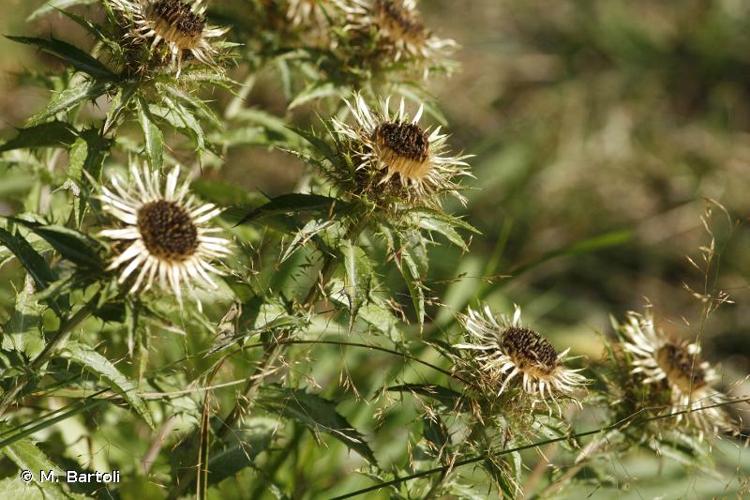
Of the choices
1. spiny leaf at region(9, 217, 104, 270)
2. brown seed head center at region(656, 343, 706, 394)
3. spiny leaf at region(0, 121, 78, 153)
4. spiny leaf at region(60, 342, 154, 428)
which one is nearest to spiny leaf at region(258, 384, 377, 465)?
spiny leaf at region(60, 342, 154, 428)

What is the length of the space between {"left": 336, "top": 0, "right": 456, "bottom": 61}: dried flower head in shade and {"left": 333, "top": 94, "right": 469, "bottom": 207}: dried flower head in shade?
747mm

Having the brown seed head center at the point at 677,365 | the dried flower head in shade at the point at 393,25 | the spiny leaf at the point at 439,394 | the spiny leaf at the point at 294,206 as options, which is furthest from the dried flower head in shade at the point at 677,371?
the dried flower head in shade at the point at 393,25

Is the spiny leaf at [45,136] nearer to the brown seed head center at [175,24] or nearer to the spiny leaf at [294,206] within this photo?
the brown seed head center at [175,24]

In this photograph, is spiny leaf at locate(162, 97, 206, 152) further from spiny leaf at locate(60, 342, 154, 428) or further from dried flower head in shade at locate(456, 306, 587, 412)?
dried flower head in shade at locate(456, 306, 587, 412)

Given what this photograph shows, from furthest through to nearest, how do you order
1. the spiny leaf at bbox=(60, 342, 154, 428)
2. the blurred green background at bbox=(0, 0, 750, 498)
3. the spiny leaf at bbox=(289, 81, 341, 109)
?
the blurred green background at bbox=(0, 0, 750, 498)
the spiny leaf at bbox=(289, 81, 341, 109)
the spiny leaf at bbox=(60, 342, 154, 428)

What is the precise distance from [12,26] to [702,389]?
3.58 m

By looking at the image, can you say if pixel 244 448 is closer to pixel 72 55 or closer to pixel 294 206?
pixel 294 206

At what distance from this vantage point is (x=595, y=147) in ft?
18.2

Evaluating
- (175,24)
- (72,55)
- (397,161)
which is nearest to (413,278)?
(397,161)

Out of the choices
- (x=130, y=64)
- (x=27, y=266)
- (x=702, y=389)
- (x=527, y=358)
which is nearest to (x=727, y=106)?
(x=702, y=389)

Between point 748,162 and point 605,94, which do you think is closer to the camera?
point 748,162

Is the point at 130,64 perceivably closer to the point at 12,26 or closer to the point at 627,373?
the point at 627,373

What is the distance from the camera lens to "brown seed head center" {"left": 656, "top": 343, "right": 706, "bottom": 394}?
7.46 ft

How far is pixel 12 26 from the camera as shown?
161 inches
